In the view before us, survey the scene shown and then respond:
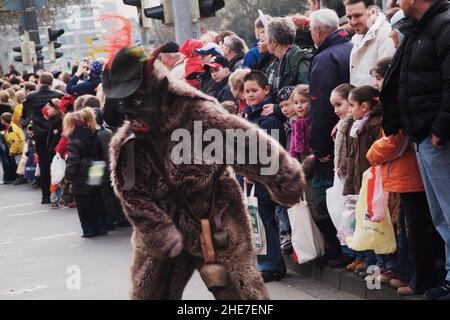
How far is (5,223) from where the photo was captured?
14383mm

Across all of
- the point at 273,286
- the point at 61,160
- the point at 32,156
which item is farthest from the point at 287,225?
the point at 32,156

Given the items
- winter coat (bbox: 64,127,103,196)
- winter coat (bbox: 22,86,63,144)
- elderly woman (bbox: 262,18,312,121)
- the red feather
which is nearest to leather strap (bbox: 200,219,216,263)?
the red feather

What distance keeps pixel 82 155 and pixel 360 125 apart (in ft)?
18.0

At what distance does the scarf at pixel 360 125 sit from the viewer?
23.3 ft

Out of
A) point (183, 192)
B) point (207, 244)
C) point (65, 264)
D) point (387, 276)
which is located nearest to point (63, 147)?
point (65, 264)

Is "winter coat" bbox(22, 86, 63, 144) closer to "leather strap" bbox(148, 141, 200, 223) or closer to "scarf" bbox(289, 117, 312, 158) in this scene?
"scarf" bbox(289, 117, 312, 158)

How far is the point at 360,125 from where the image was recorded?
23.3 feet

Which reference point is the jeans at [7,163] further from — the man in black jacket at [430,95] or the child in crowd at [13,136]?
the man in black jacket at [430,95]

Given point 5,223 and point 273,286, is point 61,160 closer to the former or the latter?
point 5,223

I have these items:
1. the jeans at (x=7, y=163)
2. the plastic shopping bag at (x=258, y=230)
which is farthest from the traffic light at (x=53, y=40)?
the plastic shopping bag at (x=258, y=230)

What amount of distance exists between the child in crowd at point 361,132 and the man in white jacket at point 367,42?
46 centimetres

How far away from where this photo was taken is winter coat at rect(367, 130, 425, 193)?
21.6 ft

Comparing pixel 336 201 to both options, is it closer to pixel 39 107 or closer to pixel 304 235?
pixel 304 235

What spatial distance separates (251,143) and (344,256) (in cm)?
321
